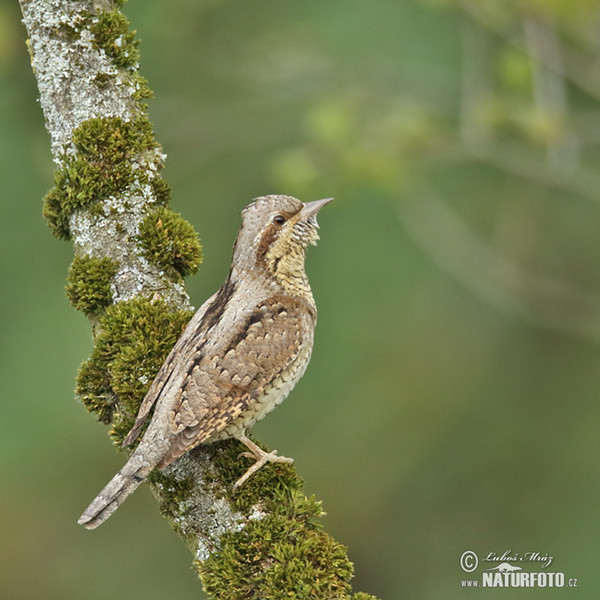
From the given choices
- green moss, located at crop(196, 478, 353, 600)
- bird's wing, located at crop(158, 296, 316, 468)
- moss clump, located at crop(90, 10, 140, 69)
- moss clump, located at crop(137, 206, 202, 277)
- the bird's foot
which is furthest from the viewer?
moss clump, located at crop(90, 10, 140, 69)

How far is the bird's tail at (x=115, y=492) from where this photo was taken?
3.21 meters

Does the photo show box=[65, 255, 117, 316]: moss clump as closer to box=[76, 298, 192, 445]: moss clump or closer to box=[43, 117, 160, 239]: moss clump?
box=[76, 298, 192, 445]: moss clump

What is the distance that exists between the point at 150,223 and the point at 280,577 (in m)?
1.43

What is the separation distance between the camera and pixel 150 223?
3646mm

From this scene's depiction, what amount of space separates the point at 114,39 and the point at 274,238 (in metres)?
1.11

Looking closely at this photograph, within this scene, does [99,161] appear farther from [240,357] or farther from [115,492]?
[115,492]

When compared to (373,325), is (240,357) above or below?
below

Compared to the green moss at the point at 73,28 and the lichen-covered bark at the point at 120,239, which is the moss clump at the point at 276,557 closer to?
the lichen-covered bark at the point at 120,239

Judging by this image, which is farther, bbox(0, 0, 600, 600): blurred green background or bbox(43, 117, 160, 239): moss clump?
bbox(0, 0, 600, 600): blurred green background

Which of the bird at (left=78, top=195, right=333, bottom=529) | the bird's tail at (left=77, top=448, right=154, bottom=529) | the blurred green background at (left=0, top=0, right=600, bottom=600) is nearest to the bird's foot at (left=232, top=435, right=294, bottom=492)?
the bird at (left=78, top=195, right=333, bottom=529)

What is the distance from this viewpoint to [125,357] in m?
3.57

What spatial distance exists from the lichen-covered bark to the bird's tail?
4.1 inches

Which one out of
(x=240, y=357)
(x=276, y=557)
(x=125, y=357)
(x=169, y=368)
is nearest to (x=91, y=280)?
(x=125, y=357)

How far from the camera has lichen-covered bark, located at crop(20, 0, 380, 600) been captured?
3.40 m
